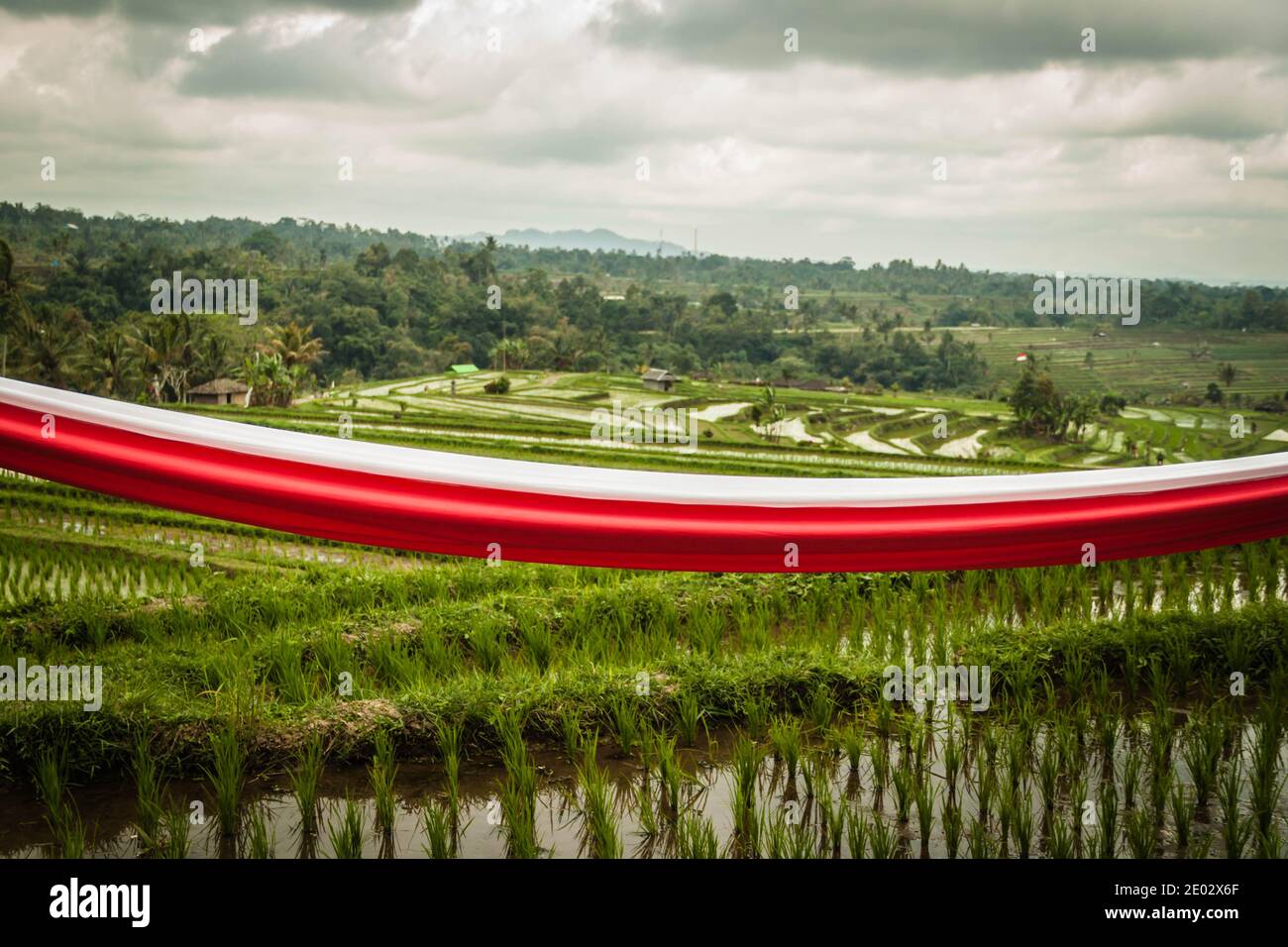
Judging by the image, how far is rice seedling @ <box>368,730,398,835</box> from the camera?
148 cm

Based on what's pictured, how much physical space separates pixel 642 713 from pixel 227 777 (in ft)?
2.26

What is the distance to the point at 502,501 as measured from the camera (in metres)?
1.78

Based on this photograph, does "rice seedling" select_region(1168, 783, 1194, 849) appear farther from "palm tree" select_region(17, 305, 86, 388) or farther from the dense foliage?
"palm tree" select_region(17, 305, 86, 388)

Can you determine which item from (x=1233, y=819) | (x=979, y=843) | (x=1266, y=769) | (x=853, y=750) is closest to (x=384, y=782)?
(x=853, y=750)

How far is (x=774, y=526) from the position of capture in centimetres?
183

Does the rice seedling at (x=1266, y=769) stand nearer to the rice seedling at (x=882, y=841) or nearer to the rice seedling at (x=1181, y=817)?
the rice seedling at (x=1181, y=817)

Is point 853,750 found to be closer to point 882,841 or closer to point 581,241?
point 882,841

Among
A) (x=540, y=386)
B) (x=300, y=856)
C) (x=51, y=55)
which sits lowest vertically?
(x=300, y=856)

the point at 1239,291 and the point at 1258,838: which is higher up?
the point at 1239,291

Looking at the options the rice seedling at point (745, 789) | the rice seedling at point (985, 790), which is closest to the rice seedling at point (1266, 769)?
the rice seedling at point (985, 790)

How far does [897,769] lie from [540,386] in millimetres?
3666

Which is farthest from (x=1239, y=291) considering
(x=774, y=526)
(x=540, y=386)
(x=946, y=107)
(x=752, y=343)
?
(x=774, y=526)
